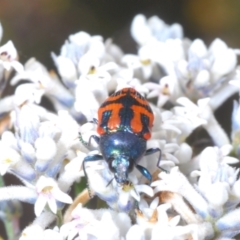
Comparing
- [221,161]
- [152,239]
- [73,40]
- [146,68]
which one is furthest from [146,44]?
[152,239]

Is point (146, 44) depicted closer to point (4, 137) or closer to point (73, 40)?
point (73, 40)

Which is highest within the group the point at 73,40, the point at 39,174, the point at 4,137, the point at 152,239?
the point at 73,40

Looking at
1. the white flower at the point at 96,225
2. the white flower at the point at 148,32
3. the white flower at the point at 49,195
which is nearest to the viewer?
the white flower at the point at 96,225

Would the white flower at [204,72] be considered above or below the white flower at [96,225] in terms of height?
above

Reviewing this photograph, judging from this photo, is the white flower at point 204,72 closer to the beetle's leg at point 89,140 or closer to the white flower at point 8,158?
the beetle's leg at point 89,140

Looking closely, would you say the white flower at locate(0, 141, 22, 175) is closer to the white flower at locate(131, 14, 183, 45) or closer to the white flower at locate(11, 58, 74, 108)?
the white flower at locate(11, 58, 74, 108)

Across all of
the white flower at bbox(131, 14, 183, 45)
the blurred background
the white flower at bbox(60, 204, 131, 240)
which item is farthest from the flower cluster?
the blurred background

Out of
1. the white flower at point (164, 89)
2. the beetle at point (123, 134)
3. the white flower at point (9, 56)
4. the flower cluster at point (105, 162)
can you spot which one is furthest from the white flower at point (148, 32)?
the beetle at point (123, 134)

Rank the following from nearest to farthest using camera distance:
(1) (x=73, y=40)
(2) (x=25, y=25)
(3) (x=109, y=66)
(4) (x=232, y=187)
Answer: (4) (x=232, y=187)
(3) (x=109, y=66)
(1) (x=73, y=40)
(2) (x=25, y=25)
